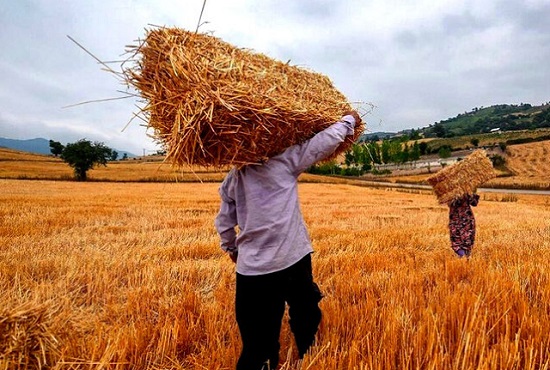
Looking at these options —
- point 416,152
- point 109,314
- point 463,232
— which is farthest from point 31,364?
point 416,152

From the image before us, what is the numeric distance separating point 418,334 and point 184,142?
1990mm

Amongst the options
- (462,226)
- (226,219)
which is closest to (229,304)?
(226,219)

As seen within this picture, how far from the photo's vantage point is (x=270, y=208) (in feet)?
8.66

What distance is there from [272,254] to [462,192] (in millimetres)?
5654

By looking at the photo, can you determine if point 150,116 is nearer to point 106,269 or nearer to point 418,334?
point 418,334

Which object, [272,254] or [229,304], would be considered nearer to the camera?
[272,254]

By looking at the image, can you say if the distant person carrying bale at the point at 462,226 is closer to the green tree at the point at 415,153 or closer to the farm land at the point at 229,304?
the farm land at the point at 229,304

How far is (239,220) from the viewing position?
9.22ft

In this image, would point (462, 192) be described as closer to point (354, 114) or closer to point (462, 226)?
point (462, 226)

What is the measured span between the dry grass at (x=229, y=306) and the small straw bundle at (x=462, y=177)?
1.07 meters

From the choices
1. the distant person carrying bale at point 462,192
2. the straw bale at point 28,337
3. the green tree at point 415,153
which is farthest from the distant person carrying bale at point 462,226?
the green tree at point 415,153

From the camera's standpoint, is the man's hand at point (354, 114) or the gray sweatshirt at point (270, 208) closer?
the gray sweatshirt at point (270, 208)

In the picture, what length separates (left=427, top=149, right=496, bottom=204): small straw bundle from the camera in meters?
7.13

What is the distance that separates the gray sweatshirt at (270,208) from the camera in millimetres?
2613
